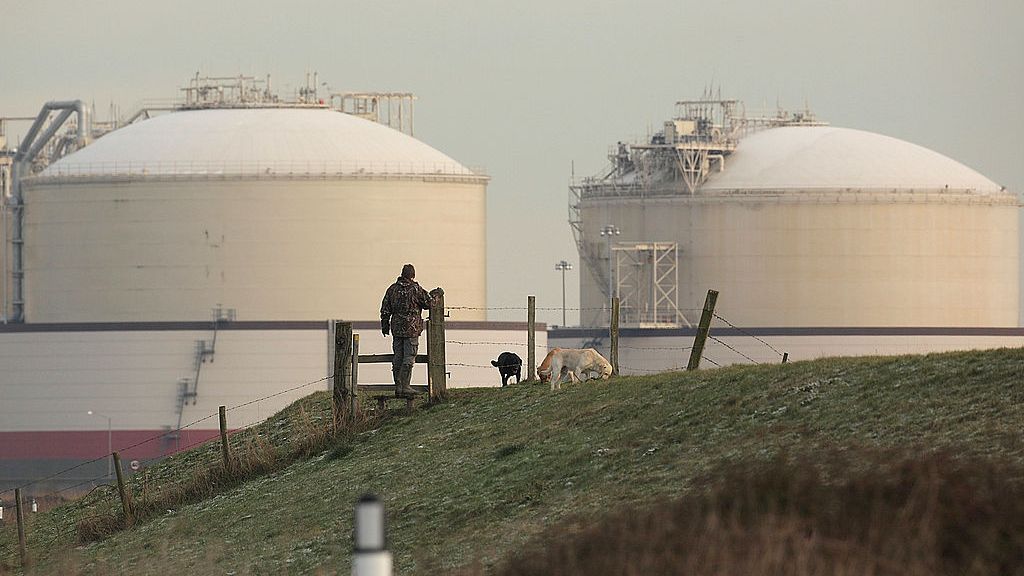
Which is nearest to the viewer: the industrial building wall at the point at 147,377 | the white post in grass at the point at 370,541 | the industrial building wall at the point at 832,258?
the white post in grass at the point at 370,541

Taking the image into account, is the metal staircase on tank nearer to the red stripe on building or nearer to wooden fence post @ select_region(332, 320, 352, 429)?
the red stripe on building

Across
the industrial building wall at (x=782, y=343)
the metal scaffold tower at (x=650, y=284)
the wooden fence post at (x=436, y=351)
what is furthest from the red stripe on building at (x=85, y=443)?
the wooden fence post at (x=436, y=351)

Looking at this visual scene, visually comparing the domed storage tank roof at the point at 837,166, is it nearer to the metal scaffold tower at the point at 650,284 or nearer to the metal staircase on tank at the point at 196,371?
the metal scaffold tower at the point at 650,284

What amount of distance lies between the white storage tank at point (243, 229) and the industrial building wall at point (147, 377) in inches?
58.8

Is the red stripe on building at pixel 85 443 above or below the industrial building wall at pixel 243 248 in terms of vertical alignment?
below

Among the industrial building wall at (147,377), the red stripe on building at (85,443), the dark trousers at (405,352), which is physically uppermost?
the dark trousers at (405,352)

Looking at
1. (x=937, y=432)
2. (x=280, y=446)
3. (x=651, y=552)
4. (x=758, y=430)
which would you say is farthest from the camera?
(x=280, y=446)

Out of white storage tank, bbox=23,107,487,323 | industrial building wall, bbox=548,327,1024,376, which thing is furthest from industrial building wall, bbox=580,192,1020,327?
white storage tank, bbox=23,107,487,323

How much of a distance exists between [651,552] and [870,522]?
67.9 inches

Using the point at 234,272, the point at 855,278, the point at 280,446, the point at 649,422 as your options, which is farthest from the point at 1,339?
the point at 649,422

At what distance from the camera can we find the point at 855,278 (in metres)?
93.8

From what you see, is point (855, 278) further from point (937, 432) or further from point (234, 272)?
point (937, 432)

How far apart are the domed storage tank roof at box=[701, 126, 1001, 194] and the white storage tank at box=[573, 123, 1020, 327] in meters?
0.08

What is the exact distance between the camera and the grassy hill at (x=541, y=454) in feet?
68.6
